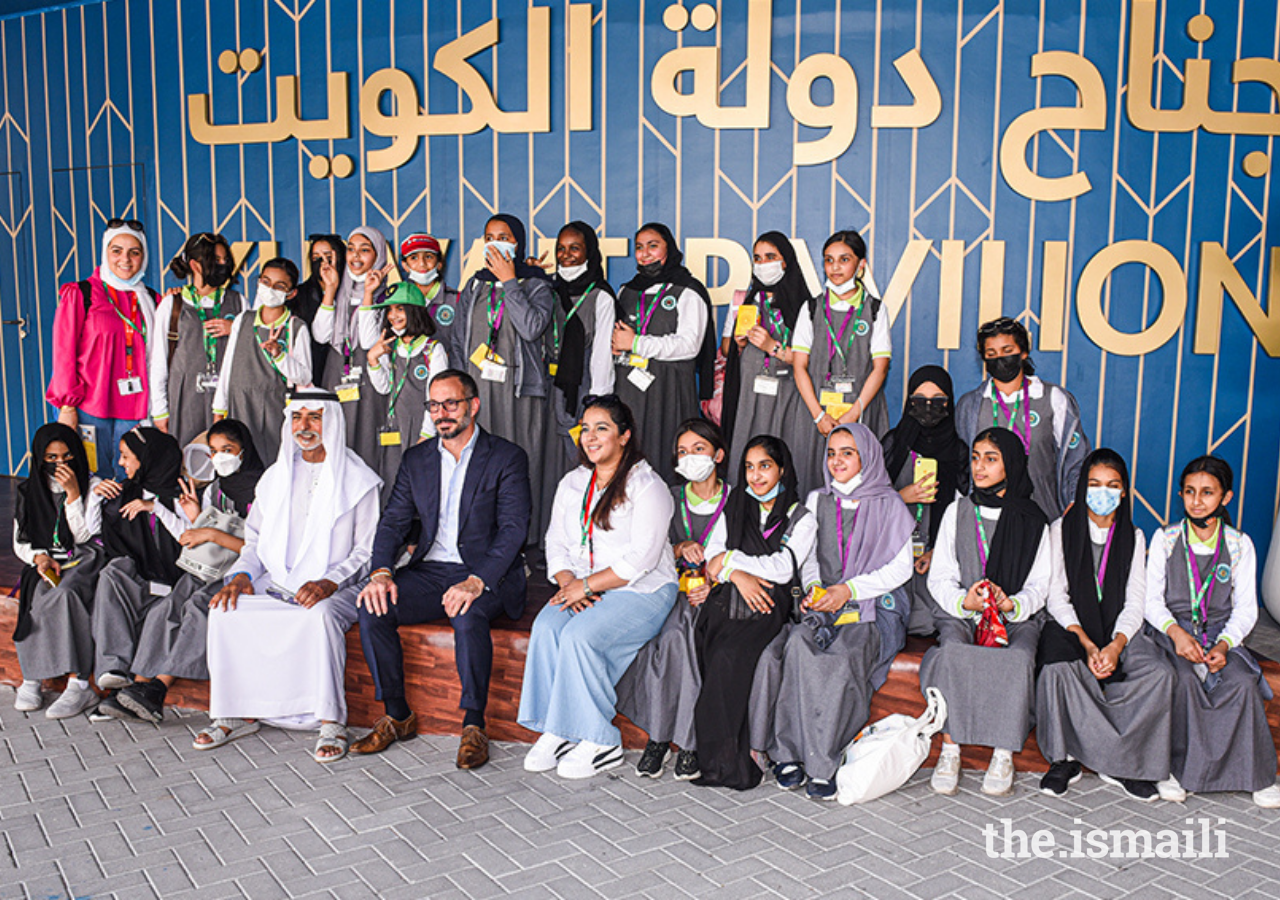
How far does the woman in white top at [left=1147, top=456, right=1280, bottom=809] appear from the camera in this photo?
128 inches

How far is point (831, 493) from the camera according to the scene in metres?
3.71

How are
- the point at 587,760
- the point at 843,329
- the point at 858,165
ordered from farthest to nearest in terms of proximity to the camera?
the point at 858,165 < the point at 843,329 < the point at 587,760

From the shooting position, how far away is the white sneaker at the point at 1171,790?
326 centimetres

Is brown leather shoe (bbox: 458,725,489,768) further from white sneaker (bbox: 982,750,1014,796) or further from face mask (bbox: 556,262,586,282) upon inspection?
face mask (bbox: 556,262,586,282)

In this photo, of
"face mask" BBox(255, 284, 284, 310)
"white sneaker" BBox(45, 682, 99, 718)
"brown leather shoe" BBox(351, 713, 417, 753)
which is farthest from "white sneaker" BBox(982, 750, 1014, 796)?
"face mask" BBox(255, 284, 284, 310)

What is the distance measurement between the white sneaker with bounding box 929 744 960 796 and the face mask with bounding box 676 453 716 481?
1.20 m

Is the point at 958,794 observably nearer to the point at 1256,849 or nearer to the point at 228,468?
the point at 1256,849

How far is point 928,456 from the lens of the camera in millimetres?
4105

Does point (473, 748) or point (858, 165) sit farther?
point (858, 165)

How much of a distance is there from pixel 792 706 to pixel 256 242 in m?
4.74

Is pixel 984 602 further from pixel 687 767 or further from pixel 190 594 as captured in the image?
pixel 190 594

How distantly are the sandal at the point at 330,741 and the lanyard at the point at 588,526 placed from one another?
1041mm

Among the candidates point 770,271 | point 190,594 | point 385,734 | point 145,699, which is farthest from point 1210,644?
point 145,699

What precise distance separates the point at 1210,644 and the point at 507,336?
116 inches
